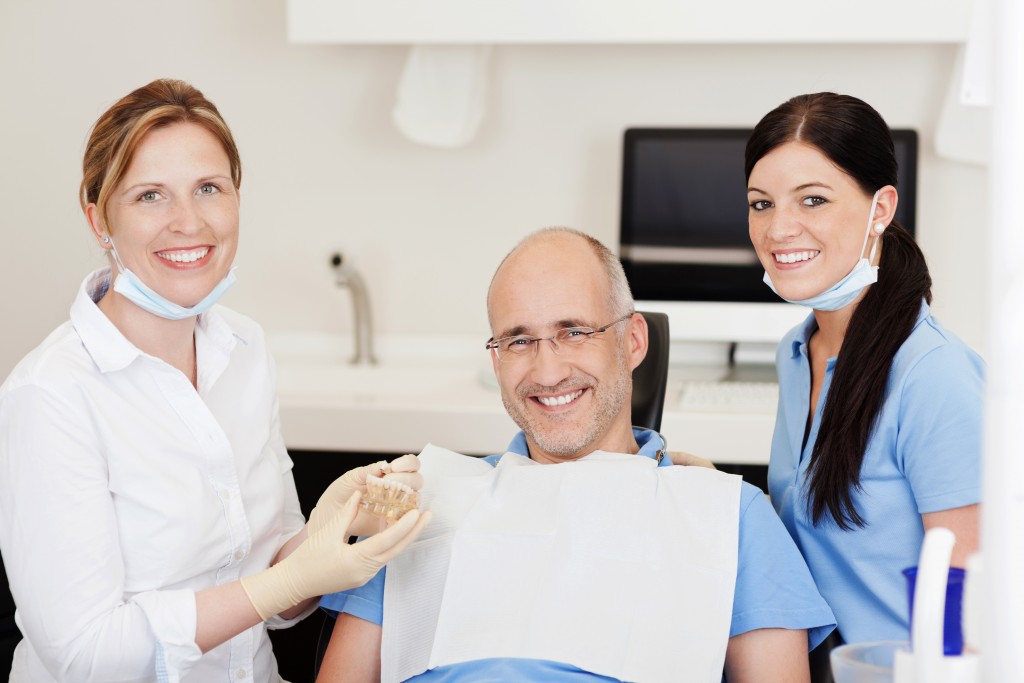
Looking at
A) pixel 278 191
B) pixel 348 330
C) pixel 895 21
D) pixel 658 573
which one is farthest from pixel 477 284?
pixel 658 573

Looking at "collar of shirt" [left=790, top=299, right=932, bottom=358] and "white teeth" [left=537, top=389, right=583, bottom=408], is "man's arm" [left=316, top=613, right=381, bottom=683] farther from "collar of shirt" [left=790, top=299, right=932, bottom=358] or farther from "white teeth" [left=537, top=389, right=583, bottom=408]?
"collar of shirt" [left=790, top=299, right=932, bottom=358]

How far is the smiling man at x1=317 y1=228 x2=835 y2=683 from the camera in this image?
4.50 ft

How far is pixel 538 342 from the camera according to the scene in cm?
162

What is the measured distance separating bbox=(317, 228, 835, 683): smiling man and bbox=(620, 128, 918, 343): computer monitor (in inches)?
44.1

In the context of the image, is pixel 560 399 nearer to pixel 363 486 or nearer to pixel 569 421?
pixel 569 421

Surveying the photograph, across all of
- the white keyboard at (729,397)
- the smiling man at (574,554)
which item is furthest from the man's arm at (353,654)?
the white keyboard at (729,397)

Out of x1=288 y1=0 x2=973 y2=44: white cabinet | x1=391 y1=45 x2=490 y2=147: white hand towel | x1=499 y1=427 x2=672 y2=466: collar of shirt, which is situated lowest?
x1=499 y1=427 x2=672 y2=466: collar of shirt

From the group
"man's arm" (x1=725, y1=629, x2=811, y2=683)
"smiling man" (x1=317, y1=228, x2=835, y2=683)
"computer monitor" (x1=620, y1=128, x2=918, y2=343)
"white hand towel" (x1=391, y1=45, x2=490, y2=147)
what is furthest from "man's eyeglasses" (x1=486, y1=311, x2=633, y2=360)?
"white hand towel" (x1=391, y1=45, x2=490, y2=147)

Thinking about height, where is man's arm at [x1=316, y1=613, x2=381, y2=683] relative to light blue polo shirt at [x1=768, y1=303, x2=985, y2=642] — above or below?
below

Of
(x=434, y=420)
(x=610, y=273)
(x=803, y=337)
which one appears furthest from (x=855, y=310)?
(x=434, y=420)

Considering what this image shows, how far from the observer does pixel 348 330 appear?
3203 mm

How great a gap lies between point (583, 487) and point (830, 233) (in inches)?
20.3

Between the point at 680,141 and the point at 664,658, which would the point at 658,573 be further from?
the point at 680,141

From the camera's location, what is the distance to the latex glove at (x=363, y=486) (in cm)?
145
